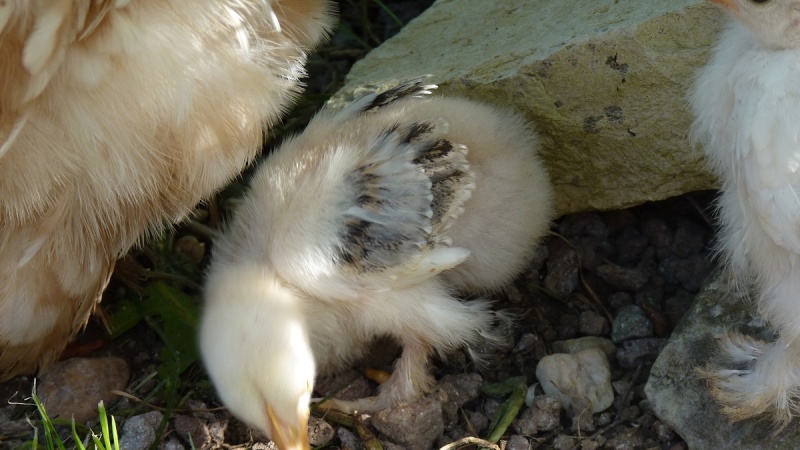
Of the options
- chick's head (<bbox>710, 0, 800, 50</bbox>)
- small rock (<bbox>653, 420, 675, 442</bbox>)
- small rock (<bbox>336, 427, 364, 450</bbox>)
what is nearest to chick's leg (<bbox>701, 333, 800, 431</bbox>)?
small rock (<bbox>653, 420, 675, 442</bbox>)

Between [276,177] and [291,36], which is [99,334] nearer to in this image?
[276,177]

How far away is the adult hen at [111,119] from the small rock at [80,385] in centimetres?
17

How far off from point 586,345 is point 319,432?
25.3 inches

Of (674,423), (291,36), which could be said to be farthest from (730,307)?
(291,36)

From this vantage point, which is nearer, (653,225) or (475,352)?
(475,352)

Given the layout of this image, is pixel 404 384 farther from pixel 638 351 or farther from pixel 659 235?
pixel 659 235

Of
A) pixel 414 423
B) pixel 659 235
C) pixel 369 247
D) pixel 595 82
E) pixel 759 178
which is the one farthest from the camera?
pixel 659 235

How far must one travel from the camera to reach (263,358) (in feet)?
6.28

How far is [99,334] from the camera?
2.45 m

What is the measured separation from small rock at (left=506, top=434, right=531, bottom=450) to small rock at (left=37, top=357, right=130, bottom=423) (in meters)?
0.93

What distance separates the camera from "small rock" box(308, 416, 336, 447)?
214 centimetres

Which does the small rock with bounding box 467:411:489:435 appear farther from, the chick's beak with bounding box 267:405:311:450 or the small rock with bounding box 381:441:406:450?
the chick's beak with bounding box 267:405:311:450

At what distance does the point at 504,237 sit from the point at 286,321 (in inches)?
20.4

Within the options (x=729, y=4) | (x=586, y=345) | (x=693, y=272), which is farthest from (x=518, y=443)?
(x=729, y=4)
